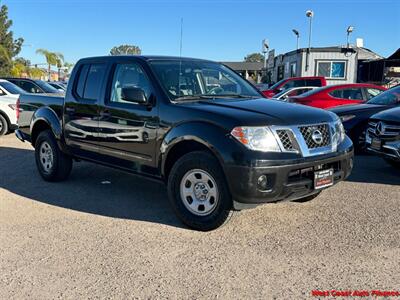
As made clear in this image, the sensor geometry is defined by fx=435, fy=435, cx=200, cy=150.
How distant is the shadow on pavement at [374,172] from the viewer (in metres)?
6.75

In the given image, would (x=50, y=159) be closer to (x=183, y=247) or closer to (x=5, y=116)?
(x=183, y=247)

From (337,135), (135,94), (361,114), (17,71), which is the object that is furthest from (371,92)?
(17,71)

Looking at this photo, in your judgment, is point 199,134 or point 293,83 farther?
point 293,83

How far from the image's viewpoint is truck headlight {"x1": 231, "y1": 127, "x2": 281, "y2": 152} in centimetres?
401

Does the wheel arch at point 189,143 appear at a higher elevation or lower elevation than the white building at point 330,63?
lower

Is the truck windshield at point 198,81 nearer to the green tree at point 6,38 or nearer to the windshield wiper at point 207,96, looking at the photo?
the windshield wiper at point 207,96

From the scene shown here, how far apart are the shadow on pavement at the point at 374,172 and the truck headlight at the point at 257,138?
10.6ft

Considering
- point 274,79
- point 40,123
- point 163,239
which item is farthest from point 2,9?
point 163,239

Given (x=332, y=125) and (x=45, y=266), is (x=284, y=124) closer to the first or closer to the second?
(x=332, y=125)

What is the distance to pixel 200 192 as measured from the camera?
4.45 meters

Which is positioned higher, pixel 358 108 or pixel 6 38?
pixel 6 38

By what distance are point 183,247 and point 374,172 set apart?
14.8 ft

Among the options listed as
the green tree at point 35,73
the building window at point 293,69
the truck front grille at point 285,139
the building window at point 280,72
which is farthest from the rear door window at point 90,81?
the green tree at point 35,73

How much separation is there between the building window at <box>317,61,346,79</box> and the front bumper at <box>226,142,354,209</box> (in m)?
23.7
